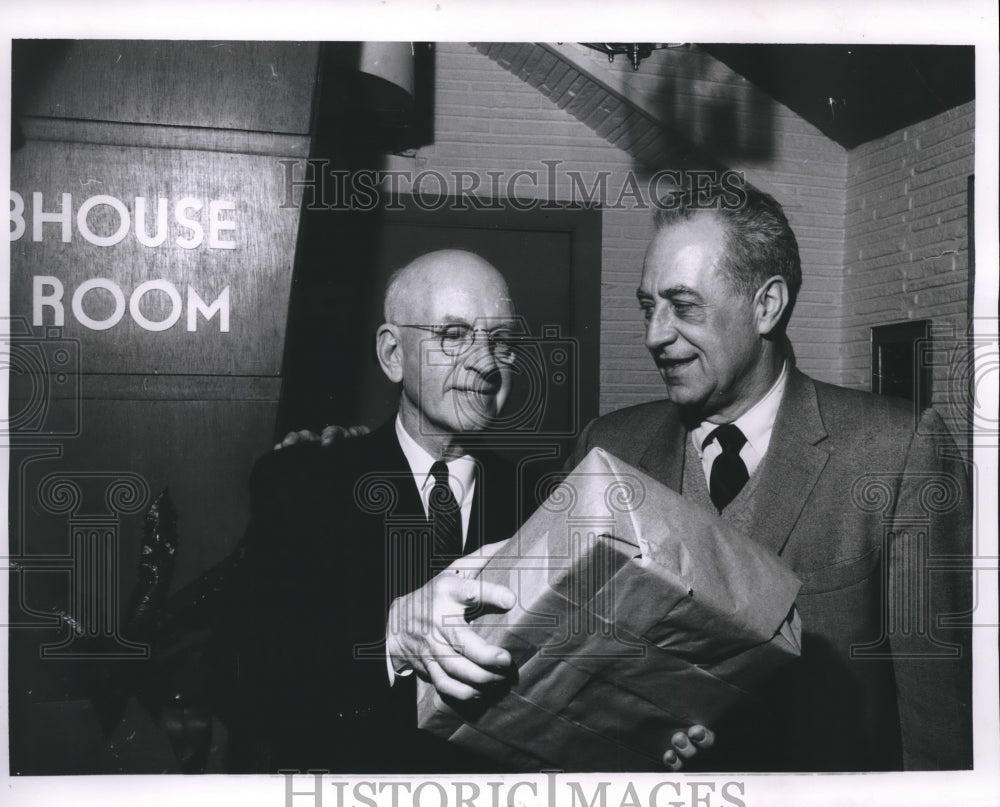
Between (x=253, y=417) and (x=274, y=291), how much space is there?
0.35 m

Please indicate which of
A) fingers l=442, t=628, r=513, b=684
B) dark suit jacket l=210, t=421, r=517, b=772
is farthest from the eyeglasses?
fingers l=442, t=628, r=513, b=684

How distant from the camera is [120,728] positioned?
2.52 meters

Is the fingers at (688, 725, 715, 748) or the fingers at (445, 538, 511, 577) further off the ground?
the fingers at (445, 538, 511, 577)

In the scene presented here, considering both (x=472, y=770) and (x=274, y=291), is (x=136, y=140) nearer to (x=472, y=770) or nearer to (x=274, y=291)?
(x=274, y=291)

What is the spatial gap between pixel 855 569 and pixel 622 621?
758 millimetres

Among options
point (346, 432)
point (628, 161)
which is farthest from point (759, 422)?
point (346, 432)

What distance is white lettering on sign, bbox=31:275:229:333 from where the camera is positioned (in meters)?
2.50

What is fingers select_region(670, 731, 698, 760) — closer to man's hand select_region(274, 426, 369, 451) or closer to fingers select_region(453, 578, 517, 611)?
fingers select_region(453, 578, 517, 611)

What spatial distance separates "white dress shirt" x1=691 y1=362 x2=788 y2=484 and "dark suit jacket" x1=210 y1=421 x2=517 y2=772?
523 millimetres

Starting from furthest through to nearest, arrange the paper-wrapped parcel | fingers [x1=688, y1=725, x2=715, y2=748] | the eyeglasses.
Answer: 1. the eyeglasses
2. fingers [x1=688, y1=725, x2=715, y2=748]
3. the paper-wrapped parcel

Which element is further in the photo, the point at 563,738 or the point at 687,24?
the point at 687,24

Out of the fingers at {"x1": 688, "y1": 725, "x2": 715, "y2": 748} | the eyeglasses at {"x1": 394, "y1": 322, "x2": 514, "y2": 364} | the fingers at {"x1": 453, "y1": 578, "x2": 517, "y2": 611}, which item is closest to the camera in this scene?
the fingers at {"x1": 453, "y1": 578, "x2": 517, "y2": 611}

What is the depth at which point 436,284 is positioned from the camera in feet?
8.00

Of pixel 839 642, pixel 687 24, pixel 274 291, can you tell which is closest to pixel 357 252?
pixel 274 291
